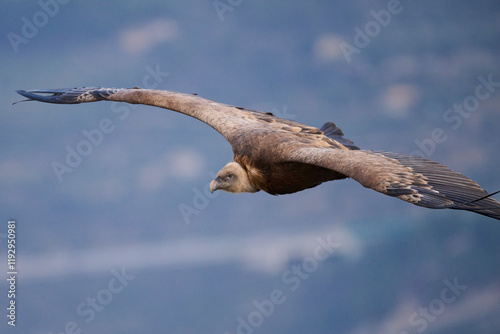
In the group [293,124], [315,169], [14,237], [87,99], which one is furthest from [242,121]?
[14,237]

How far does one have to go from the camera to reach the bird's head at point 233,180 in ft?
34.6

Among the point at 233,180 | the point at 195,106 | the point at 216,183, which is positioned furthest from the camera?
the point at 195,106

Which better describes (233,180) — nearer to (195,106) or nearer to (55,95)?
(195,106)

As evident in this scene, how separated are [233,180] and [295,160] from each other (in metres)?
1.30

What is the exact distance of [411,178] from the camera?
8461 mm

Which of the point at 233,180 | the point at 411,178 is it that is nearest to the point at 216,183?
the point at 233,180

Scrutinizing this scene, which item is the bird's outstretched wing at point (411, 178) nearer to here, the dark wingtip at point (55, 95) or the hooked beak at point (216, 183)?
the hooked beak at point (216, 183)

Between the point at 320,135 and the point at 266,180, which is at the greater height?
the point at 320,135

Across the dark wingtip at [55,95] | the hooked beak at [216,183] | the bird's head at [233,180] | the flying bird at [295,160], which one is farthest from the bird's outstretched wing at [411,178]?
the dark wingtip at [55,95]

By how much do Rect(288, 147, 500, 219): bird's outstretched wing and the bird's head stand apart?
129 cm

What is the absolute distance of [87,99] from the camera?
41.3 ft

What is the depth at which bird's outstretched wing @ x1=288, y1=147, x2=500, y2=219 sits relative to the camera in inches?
308

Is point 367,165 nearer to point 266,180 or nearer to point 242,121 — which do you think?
point 266,180

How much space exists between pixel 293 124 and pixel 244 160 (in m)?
1.16
